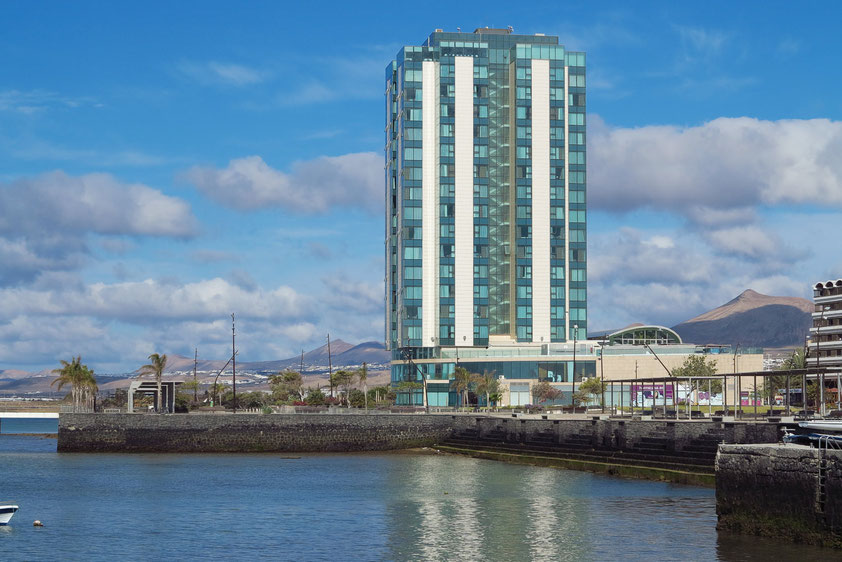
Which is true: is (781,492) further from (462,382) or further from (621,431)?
(462,382)

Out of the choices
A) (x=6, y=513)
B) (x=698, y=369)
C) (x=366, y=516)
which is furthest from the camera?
(x=698, y=369)

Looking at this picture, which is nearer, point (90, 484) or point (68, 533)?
point (68, 533)

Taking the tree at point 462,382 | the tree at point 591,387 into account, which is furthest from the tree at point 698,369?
the tree at point 462,382

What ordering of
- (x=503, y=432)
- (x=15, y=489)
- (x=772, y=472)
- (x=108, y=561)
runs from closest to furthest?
(x=772, y=472)
(x=108, y=561)
(x=15, y=489)
(x=503, y=432)

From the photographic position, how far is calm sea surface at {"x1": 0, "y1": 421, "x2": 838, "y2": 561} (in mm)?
53219

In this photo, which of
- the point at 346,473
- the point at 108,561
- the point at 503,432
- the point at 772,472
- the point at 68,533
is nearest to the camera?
the point at 772,472

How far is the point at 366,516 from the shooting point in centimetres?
6725

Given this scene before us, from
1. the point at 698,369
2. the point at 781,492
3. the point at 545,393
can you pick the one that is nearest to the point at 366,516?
the point at 781,492

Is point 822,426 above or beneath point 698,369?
beneath

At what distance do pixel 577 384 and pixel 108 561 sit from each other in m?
151

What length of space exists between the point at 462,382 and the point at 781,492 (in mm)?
137819

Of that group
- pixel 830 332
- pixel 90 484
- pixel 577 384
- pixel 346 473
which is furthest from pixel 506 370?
pixel 90 484

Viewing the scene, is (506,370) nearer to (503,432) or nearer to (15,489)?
(503,432)

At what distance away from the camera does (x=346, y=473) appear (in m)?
100
